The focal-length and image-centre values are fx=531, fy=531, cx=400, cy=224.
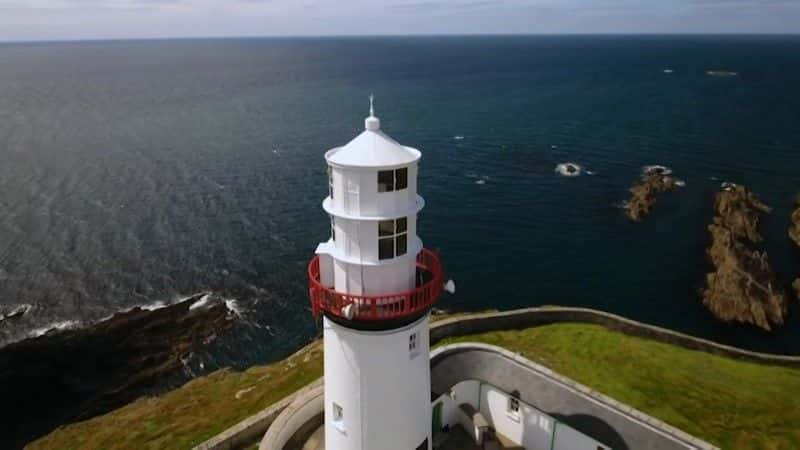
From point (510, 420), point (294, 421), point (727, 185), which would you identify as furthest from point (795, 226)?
point (294, 421)

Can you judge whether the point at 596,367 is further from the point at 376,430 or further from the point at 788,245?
the point at 788,245

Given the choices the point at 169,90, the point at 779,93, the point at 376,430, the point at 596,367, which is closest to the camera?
the point at 376,430

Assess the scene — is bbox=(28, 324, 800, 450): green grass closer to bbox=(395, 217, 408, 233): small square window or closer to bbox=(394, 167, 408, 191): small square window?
bbox=(395, 217, 408, 233): small square window

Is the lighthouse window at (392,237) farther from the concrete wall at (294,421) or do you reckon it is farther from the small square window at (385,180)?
the concrete wall at (294,421)

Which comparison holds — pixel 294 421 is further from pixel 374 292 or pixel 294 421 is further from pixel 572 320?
pixel 572 320

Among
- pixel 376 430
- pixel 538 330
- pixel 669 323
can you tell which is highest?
pixel 376 430

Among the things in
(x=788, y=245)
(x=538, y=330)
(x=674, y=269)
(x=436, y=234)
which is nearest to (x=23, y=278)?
(x=436, y=234)

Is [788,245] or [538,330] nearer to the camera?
[538,330]

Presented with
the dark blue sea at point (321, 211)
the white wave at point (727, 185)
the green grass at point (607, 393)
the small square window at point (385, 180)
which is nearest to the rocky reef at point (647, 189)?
the dark blue sea at point (321, 211)
